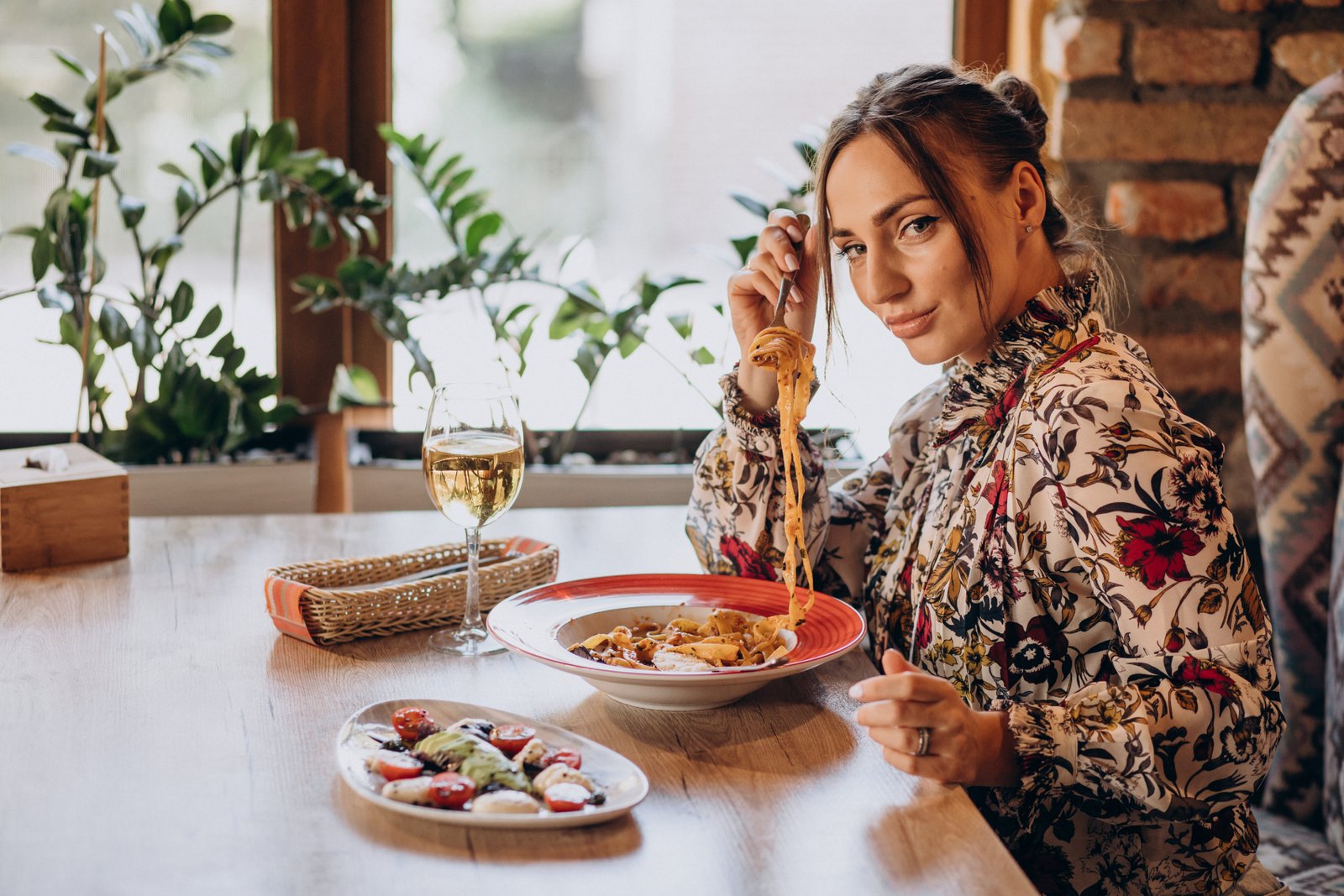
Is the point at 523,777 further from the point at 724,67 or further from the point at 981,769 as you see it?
the point at 724,67

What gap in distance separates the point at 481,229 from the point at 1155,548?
4.93ft

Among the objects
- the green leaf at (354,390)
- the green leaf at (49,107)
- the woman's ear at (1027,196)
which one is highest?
the green leaf at (49,107)

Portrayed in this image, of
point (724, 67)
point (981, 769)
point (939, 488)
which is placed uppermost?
point (724, 67)

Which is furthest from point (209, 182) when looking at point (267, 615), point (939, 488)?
point (939, 488)

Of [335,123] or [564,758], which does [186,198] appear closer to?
[335,123]

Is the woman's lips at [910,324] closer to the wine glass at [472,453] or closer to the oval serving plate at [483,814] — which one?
the wine glass at [472,453]

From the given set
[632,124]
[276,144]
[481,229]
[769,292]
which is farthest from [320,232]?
[769,292]

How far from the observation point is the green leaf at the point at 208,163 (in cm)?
219

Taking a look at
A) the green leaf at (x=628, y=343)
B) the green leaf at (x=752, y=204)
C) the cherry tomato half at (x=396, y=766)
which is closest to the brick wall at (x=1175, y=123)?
the green leaf at (x=752, y=204)

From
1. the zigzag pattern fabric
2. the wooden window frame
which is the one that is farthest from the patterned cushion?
the wooden window frame

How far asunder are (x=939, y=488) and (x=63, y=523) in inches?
39.1

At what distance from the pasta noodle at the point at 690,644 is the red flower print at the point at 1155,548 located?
0.30 m

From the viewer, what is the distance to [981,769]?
97cm

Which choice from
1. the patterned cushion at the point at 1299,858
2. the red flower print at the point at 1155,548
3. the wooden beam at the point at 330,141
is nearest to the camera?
the red flower print at the point at 1155,548
